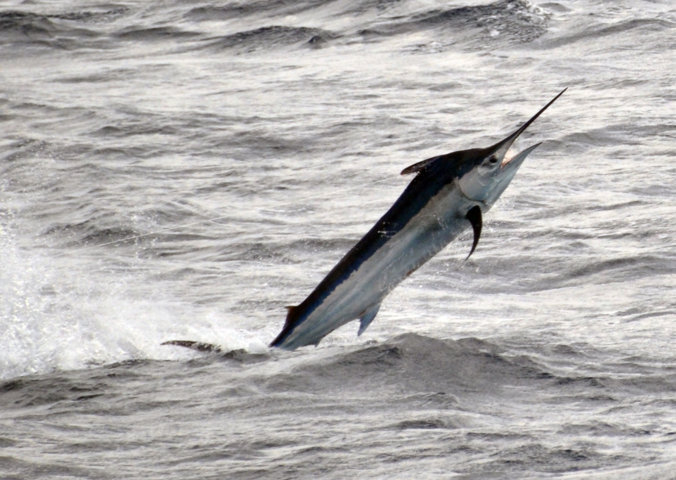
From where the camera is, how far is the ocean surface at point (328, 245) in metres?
5.20

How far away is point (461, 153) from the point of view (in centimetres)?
429

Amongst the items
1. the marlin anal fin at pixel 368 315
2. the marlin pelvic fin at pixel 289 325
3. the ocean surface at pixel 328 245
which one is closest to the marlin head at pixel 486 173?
the marlin anal fin at pixel 368 315

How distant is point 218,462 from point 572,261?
4.41m

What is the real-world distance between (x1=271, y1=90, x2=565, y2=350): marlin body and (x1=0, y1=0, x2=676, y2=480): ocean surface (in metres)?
0.62

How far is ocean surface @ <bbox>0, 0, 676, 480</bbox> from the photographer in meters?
5.20

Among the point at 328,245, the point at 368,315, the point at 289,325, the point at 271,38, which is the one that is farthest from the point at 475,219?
the point at 271,38

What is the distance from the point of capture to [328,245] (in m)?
9.76

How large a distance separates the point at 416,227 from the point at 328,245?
546 centimetres

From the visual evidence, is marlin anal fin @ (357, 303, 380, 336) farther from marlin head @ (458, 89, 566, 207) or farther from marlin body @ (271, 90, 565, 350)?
marlin head @ (458, 89, 566, 207)

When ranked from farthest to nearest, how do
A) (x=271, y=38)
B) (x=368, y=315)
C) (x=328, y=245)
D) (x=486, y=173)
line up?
(x=271, y=38), (x=328, y=245), (x=368, y=315), (x=486, y=173)

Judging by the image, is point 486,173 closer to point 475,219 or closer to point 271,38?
point 475,219

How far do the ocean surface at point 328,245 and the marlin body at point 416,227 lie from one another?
0.62 meters

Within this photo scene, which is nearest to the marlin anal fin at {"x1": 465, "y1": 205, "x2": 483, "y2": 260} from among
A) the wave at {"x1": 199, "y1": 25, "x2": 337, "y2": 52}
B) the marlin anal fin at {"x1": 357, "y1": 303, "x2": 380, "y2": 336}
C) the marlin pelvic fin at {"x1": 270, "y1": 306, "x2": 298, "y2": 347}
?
the marlin anal fin at {"x1": 357, "y1": 303, "x2": 380, "y2": 336}

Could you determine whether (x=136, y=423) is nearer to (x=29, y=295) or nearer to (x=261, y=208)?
(x=29, y=295)
